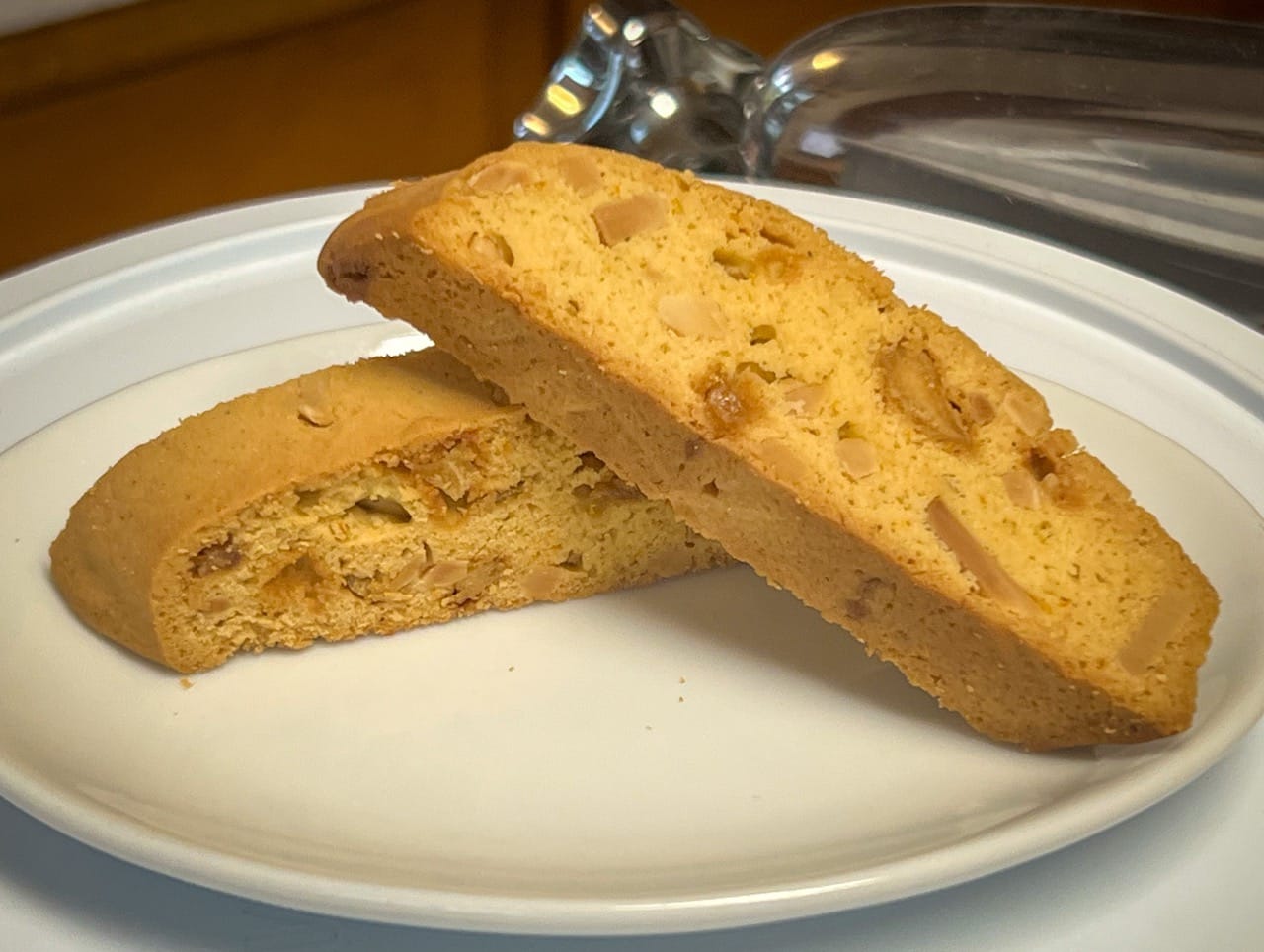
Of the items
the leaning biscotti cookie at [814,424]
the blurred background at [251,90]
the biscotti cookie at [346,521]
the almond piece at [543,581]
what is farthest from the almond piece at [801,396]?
the blurred background at [251,90]

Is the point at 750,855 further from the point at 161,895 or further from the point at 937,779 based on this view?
the point at 161,895

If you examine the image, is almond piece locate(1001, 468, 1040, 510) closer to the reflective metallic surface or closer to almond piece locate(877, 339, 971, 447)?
almond piece locate(877, 339, 971, 447)

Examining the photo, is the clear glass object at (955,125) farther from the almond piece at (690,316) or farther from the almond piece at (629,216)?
the almond piece at (690,316)

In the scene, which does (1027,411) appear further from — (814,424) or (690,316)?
(690,316)

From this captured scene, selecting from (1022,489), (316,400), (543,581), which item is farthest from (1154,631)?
(316,400)

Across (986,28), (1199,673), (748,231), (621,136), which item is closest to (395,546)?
(748,231)
